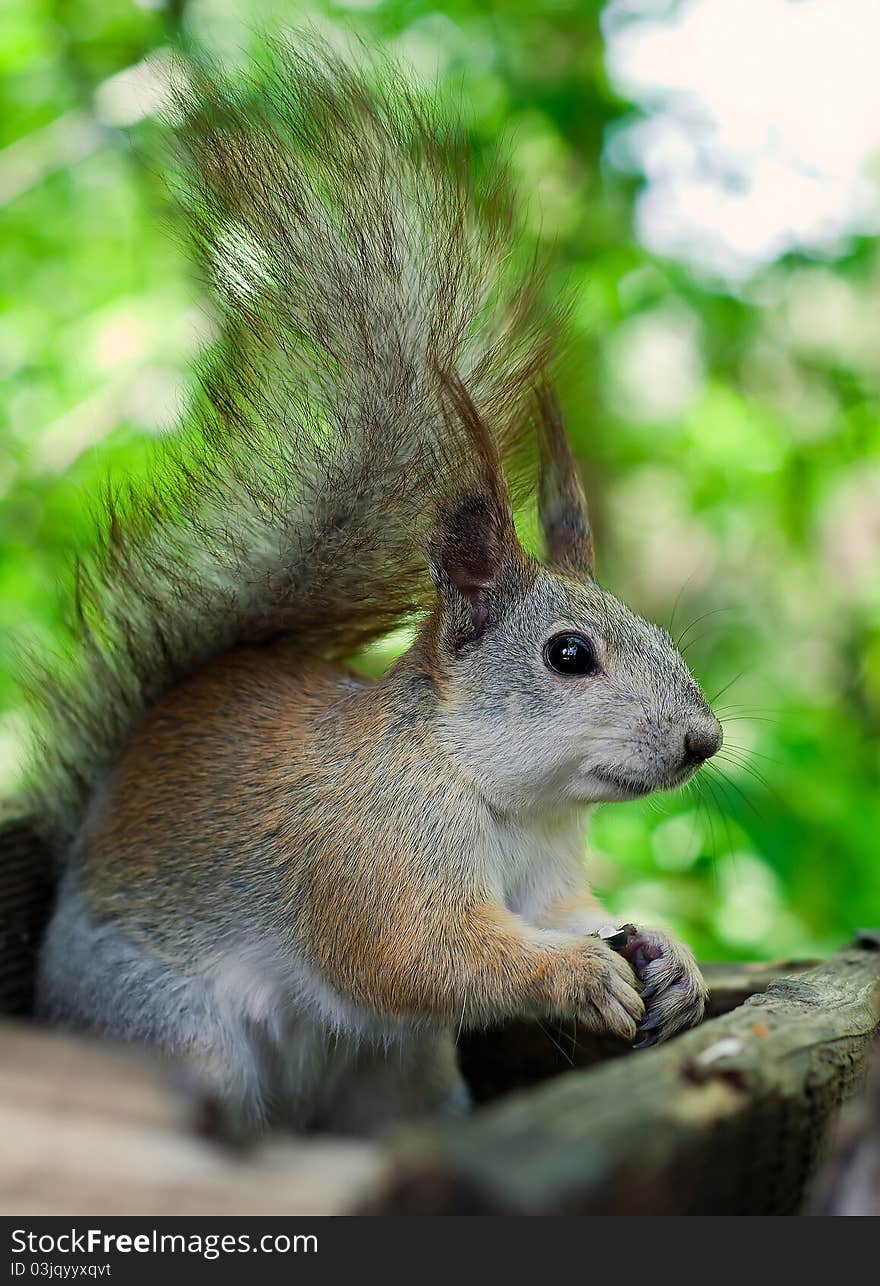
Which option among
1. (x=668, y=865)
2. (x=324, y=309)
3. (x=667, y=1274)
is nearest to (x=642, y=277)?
(x=668, y=865)

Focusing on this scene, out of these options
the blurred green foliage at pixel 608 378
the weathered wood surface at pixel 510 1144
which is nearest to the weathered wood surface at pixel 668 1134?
the weathered wood surface at pixel 510 1144

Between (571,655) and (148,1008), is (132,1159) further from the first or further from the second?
(571,655)

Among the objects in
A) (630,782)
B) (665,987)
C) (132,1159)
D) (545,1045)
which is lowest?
(545,1045)

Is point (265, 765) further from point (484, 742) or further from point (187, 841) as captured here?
point (484, 742)

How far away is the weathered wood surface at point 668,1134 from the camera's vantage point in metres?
0.63

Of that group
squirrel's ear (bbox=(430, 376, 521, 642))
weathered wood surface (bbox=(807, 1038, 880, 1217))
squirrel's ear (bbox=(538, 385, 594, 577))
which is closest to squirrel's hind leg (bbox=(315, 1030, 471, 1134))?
squirrel's ear (bbox=(430, 376, 521, 642))

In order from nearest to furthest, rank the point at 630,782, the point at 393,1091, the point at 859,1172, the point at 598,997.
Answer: the point at 859,1172, the point at 598,997, the point at 630,782, the point at 393,1091

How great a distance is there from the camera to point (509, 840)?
151cm

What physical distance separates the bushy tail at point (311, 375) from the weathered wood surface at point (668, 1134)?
Answer: 0.80 meters

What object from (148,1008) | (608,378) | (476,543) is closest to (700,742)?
(476,543)

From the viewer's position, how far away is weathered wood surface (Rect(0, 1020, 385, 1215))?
788mm

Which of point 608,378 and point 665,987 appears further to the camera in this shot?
point 608,378

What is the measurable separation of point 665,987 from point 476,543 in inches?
24.0

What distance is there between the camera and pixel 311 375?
1506 mm
